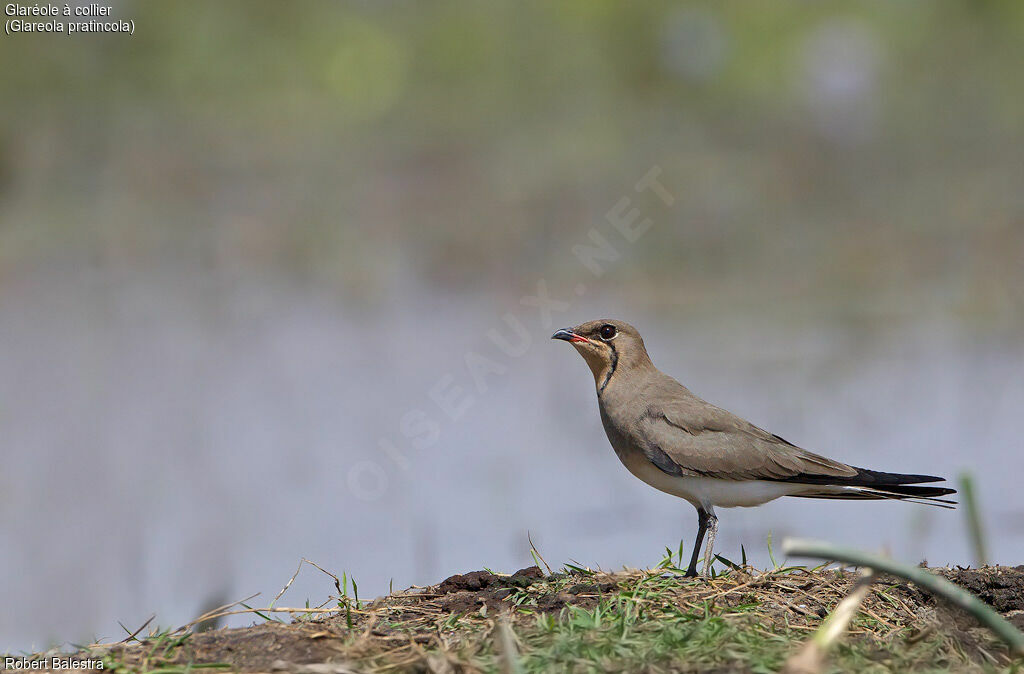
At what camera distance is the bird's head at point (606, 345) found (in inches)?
191

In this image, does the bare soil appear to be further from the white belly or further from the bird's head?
the bird's head

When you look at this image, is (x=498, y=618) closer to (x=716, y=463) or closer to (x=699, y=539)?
(x=699, y=539)

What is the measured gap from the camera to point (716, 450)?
4.45 meters

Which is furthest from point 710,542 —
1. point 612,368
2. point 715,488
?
point 612,368

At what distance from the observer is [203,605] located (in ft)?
13.2

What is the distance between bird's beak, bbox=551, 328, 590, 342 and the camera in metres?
4.83

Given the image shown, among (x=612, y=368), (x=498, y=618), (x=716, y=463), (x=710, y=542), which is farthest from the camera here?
(x=612, y=368)

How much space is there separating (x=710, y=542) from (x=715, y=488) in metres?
0.28

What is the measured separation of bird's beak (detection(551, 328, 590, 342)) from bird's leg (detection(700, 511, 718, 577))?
1017 mm

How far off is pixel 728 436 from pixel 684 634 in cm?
172

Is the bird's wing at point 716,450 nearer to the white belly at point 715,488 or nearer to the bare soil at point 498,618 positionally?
the white belly at point 715,488

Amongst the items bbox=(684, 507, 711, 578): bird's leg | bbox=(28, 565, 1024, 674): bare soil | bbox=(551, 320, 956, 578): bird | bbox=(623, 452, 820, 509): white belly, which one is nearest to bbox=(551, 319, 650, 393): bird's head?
bbox=(551, 320, 956, 578): bird

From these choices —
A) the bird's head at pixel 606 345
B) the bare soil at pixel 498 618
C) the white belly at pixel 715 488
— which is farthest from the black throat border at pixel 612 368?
the bare soil at pixel 498 618

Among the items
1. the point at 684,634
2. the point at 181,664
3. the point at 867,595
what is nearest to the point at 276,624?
the point at 181,664
